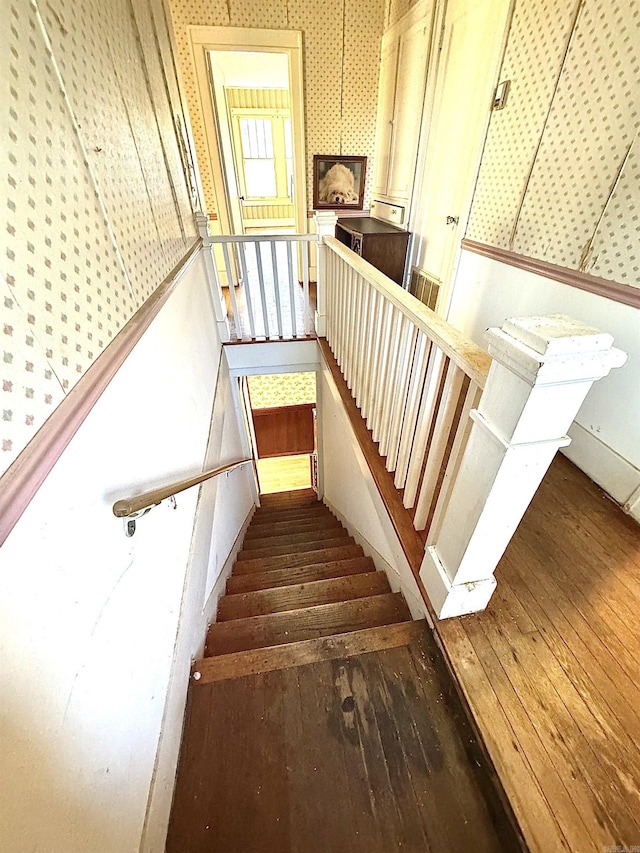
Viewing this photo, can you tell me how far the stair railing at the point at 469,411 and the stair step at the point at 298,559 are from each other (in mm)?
933

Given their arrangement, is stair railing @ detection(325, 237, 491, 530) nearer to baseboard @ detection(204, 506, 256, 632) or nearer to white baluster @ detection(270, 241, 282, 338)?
white baluster @ detection(270, 241, 282, 338)

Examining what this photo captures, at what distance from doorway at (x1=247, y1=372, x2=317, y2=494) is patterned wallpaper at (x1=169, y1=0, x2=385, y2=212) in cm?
302

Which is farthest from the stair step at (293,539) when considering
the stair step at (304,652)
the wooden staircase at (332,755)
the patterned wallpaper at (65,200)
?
the patterned wallpaper at (65,200)

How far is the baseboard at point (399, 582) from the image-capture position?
1416mm

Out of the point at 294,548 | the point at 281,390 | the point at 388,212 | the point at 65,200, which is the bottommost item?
the point at 281,390

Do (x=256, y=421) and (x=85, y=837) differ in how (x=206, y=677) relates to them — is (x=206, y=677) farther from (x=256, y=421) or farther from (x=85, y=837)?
(x=256, y=421)

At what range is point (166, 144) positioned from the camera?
1.85 meters

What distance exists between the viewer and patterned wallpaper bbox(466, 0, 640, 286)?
1417mm

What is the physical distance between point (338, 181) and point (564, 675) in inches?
178

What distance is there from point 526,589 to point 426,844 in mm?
788

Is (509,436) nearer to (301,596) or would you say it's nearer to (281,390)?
(301,596)

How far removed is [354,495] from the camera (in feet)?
8.74

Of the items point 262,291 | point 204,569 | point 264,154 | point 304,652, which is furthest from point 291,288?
point 264,154

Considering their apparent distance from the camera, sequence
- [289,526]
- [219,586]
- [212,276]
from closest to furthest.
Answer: [219,586], [212,276], [289,526]
